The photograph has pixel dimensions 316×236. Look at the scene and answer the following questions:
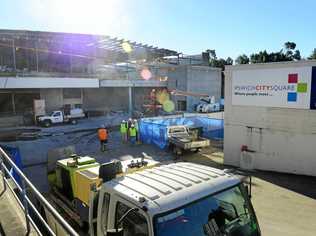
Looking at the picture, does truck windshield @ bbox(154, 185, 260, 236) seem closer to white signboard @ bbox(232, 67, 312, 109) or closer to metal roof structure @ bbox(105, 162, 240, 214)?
metal roof structure @ bbox(105, 162, 240, 214)

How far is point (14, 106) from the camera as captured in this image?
32719 mm

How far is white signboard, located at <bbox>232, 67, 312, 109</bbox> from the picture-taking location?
12242mm

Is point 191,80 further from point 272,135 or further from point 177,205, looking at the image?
point 177,205

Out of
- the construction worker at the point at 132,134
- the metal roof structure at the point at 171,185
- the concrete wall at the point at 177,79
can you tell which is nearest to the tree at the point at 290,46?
the concrete wall at the point at 177,79

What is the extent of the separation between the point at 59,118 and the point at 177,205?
96.3ft

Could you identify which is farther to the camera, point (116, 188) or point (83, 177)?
point (83, 177)

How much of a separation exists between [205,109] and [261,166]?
91.1ft

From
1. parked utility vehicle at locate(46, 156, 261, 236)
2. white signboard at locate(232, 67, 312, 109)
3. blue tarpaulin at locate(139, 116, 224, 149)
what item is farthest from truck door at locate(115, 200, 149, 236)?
blue tarpaulin at locate(139, 116, 224, 149)

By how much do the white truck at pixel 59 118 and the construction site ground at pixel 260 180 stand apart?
5592 mm

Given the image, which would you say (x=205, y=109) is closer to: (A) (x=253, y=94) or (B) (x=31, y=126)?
(B) (x=31, y=126)

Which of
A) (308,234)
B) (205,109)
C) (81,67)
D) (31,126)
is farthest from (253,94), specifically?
(81,67)

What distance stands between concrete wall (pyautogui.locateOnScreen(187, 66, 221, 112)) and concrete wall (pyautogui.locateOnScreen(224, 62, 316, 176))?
2829cm

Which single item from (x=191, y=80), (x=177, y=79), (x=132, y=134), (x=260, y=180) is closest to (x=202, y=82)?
(x=191, y=80)

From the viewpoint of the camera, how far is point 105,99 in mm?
41969
